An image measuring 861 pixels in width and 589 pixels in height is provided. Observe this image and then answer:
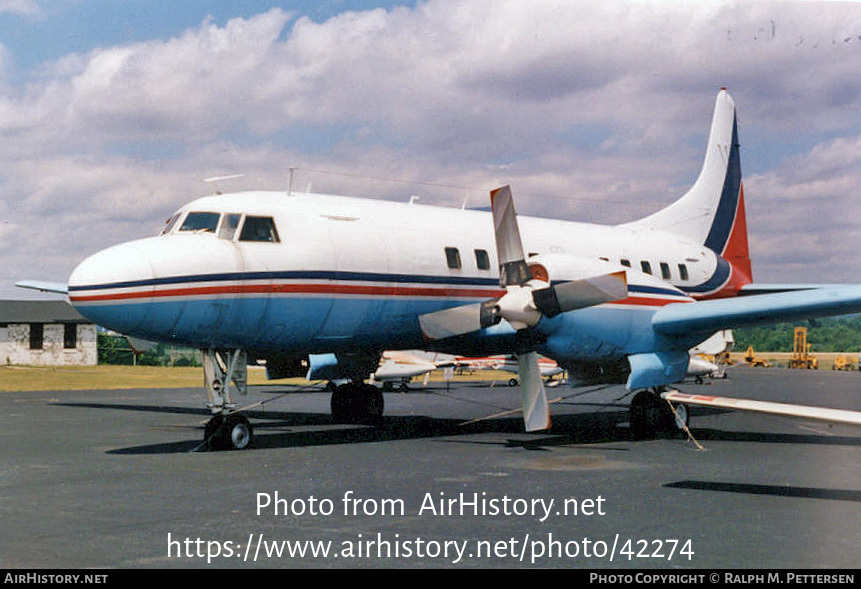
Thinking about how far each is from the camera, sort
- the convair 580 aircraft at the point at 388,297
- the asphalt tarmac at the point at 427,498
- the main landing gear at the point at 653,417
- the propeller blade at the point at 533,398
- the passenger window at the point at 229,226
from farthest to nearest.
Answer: the main landing gear at the point at 653,417
the propeller blade at the point at 533,398
the passenger window at the point at 229,226
the convair 580 aircraft at the point at 388,297
the asphalt tarmac at the point at 427,498

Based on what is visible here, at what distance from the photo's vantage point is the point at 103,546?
802 centimetres

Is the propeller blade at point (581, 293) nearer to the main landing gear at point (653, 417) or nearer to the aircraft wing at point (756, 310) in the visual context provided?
the aircraft wing at point (756, 310)

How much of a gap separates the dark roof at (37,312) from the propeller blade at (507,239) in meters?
52.2

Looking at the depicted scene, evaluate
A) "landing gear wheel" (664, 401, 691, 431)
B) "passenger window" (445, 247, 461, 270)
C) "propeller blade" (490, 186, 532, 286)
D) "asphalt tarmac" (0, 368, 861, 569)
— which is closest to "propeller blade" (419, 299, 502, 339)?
"propeller blade" (490, 186, 532, 286)

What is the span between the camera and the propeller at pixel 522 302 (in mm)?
15898

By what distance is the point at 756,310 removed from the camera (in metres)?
A: 16.9

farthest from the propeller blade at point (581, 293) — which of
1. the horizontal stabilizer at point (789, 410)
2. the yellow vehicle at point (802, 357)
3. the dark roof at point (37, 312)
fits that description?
the yellow vehicle at point (802, 357)

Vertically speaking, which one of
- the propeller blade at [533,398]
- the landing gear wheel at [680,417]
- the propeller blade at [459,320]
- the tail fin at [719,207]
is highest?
the tail fin at [719,207]

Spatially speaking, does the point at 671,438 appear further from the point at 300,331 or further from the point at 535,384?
the point at 300,331

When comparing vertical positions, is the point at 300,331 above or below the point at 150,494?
above

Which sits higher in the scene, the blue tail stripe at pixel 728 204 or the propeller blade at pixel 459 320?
the blue tail stripe at pixel 728 204

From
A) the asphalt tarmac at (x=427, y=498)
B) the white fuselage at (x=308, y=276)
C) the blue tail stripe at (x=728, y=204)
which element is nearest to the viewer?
the asphalt tarmac at (x=427, y=498)

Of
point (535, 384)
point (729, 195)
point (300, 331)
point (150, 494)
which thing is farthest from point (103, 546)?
point (729, 195)

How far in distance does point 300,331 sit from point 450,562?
888cm
